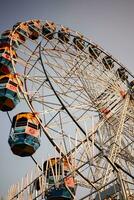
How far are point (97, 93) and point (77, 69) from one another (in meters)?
2.15

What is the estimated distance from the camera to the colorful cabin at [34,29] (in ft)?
74.6

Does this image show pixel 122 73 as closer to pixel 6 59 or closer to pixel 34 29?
pixel 34 29

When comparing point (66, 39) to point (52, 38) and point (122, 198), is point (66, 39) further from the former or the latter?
point (122, 198)

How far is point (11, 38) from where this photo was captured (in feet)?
68.4

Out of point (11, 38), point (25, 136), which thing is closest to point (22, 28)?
point (11, 38)

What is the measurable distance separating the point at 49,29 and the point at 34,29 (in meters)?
1.33

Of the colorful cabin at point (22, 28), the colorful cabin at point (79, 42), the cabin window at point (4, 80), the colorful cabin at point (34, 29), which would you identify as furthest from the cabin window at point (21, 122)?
the colorful cabin at point (79, 42)

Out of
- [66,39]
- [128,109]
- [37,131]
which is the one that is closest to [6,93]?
[37,131]

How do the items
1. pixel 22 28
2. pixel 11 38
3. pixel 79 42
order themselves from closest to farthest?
pixel 11 38 → pixel 22 28 → pixel 79 42

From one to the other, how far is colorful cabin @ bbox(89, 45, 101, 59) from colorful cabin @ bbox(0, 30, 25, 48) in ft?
15.4

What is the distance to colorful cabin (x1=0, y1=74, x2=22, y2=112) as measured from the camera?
17.5m

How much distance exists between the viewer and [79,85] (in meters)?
20.2

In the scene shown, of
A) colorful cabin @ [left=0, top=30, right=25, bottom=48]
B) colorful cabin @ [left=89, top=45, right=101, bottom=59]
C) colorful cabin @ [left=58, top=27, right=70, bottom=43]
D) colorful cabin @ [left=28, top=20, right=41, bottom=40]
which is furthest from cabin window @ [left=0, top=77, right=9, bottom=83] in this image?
colorful cabin @ [left=89, top=45, right=101, bottom=59]

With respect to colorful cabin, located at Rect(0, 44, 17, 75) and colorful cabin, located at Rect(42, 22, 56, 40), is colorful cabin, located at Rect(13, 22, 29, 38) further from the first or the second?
colorful cabin, located at Rect(0, 44, 17, 75)
